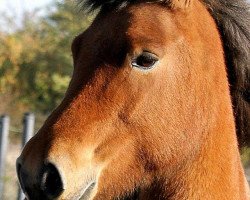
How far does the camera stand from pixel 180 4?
335 centimetres

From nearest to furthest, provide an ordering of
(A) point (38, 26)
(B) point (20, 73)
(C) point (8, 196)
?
(C) point (8, 196), (B) point (20, 73), (A) point (38, 26)

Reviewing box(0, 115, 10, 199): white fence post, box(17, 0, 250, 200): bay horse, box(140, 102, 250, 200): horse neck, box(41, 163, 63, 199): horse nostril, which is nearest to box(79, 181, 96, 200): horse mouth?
box(17, 0, 250, 200): bay horse

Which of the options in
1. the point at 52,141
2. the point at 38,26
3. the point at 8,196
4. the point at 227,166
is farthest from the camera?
the point at 38,26

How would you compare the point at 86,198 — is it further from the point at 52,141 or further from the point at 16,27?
the point at 16,27

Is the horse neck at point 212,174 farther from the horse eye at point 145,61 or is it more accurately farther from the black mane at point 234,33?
the horse eye at point 145,61

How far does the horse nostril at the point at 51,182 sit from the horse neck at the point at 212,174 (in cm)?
50

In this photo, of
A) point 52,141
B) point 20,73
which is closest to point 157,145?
point 52,141

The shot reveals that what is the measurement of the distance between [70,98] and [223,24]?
0.94 meters

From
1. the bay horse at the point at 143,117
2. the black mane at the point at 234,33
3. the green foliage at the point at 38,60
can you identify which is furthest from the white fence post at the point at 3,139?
the green foliage at the point at 38,60

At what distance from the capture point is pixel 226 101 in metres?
3.41

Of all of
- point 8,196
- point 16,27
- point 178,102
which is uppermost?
point 178,102

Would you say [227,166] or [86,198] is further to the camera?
[227,166]

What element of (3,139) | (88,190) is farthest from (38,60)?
(88,190)

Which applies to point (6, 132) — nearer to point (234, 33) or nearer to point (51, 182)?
point (234, 33)
